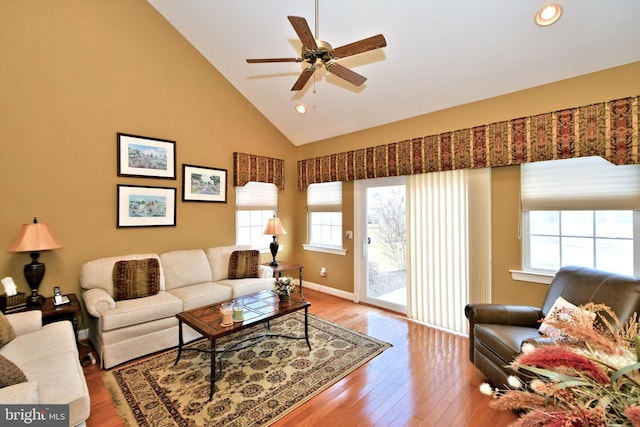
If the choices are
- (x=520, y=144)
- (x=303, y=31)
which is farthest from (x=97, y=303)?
(x=520, y=144)

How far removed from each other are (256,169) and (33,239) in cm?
287

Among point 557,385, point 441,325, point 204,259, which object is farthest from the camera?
point 204,259

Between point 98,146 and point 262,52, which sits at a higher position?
point 262,52

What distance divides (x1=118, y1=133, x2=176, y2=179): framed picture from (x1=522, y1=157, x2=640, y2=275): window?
14.3ft

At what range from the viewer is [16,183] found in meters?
2.93

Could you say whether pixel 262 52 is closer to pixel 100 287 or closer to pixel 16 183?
pixel 16 183

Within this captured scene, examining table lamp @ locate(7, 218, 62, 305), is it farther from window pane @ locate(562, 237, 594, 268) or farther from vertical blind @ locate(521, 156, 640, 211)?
window pane @ locate(562, 237, 594, 268)

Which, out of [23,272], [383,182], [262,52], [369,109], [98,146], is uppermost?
[262,52]

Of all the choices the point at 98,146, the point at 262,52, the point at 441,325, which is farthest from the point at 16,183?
the point at 441,325

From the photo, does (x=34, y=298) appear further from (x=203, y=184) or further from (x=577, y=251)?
(x=577, y=251)

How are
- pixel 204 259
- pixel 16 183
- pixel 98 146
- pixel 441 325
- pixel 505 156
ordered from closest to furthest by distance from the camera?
pixel 16 183
pixel 505 156
pixel 98 146
pixel 441 325
pixel 204 259

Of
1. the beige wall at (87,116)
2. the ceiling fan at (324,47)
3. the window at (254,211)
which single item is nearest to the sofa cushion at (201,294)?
the beige wall at (87,116)

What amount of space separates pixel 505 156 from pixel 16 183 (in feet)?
16.8

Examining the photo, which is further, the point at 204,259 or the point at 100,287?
the point at 204,259
